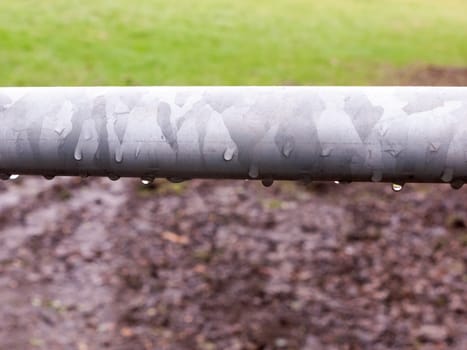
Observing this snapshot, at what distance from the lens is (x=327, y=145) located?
50cm

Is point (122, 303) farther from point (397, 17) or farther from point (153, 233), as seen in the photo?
point (397, 17)

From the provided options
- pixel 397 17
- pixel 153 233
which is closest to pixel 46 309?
pixel 153 233

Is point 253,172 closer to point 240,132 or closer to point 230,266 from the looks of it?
point 240,132

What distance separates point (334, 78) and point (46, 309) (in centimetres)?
620

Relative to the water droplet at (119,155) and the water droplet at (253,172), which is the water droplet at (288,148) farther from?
the water droplet at (119,155)

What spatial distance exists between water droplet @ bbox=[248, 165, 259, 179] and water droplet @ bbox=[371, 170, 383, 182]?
0.31 feet

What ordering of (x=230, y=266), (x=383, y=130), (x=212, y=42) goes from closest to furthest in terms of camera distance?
1. (x=383, y=130)
2. (x=230, y=266)
3. (x=212, y=42)

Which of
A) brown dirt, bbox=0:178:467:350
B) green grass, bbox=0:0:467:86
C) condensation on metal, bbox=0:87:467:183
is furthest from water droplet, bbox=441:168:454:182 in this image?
green grass, bbox=0:0:467:86

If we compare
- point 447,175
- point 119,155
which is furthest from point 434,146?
point 119,155

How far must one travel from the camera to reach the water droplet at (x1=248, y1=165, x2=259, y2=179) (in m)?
0.52

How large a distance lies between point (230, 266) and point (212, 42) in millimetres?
6487

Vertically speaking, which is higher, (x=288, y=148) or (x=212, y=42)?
(x=212, y=42)

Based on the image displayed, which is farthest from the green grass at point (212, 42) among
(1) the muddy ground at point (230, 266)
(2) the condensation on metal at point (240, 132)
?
(2) the condensation on metal at point (240, 132)

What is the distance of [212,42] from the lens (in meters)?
10.1
